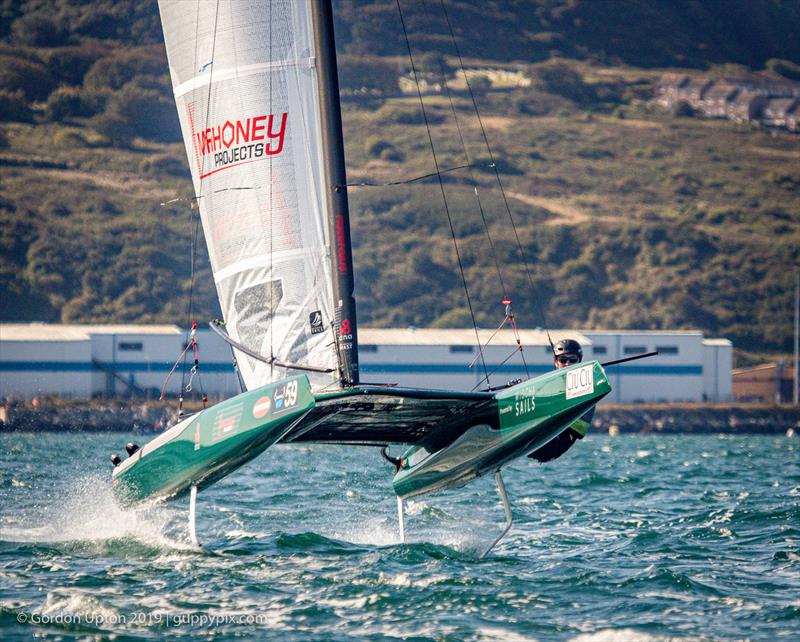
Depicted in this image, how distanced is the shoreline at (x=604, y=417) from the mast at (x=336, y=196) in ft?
97.1

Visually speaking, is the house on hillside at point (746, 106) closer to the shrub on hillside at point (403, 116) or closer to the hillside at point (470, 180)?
the hillside at point (470, 180)

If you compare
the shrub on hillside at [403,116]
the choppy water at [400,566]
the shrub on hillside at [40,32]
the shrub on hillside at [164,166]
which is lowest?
the choppy water at [400,566]

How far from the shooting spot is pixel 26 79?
360 ft

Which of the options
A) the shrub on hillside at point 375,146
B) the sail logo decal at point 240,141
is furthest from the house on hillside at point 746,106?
the sail logo decal at point 240,141

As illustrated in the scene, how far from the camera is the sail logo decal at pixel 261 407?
9719 millimetres

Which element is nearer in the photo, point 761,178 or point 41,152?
point 41,152

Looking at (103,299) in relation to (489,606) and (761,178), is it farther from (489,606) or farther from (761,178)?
(489,606)

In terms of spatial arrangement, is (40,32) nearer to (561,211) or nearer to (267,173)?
(561,211)

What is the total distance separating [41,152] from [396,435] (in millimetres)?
86836

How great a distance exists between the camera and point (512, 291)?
236 ft

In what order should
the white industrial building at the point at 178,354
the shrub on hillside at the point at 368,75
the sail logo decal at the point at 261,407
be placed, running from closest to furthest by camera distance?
the sail logo decal at the point at 261,407 → the white industrial building at the point at 178,354 → the shrub on hillside at the point at 368,75

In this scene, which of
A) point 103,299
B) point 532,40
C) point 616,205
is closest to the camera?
point 103,299

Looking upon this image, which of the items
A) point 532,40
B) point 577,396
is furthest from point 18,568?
point 532,40

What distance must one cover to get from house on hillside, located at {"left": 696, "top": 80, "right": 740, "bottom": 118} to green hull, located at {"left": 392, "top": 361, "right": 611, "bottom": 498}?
120 metres
